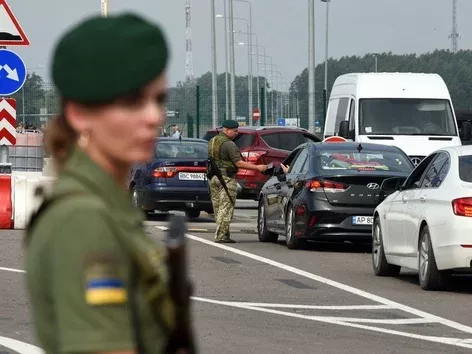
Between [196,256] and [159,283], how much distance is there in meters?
16.2

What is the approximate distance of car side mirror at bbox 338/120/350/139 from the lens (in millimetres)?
27125

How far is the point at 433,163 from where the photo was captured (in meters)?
15.2

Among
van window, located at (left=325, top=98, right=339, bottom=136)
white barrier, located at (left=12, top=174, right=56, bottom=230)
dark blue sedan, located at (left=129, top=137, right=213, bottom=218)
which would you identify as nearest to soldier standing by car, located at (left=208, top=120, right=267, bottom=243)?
white barrier, located at (left=12, top=174, right=56, bottom=230)

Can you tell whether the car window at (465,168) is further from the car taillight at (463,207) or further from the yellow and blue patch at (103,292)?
the yellow and blue patch at (103,292)

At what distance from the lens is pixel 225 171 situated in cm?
2123

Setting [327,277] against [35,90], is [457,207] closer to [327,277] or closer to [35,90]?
[327,277]

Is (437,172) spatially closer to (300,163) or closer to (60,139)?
(300,163)

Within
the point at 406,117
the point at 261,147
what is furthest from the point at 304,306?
the point at 261,147

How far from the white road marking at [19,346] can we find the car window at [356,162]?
9.65m

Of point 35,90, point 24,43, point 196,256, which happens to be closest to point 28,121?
point 35,90

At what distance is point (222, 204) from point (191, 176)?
5192 millimetres

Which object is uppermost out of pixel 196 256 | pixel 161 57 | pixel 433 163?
pixel 161 57

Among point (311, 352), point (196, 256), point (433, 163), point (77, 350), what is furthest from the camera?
point (196, 256)

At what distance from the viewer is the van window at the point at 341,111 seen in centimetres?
2892
